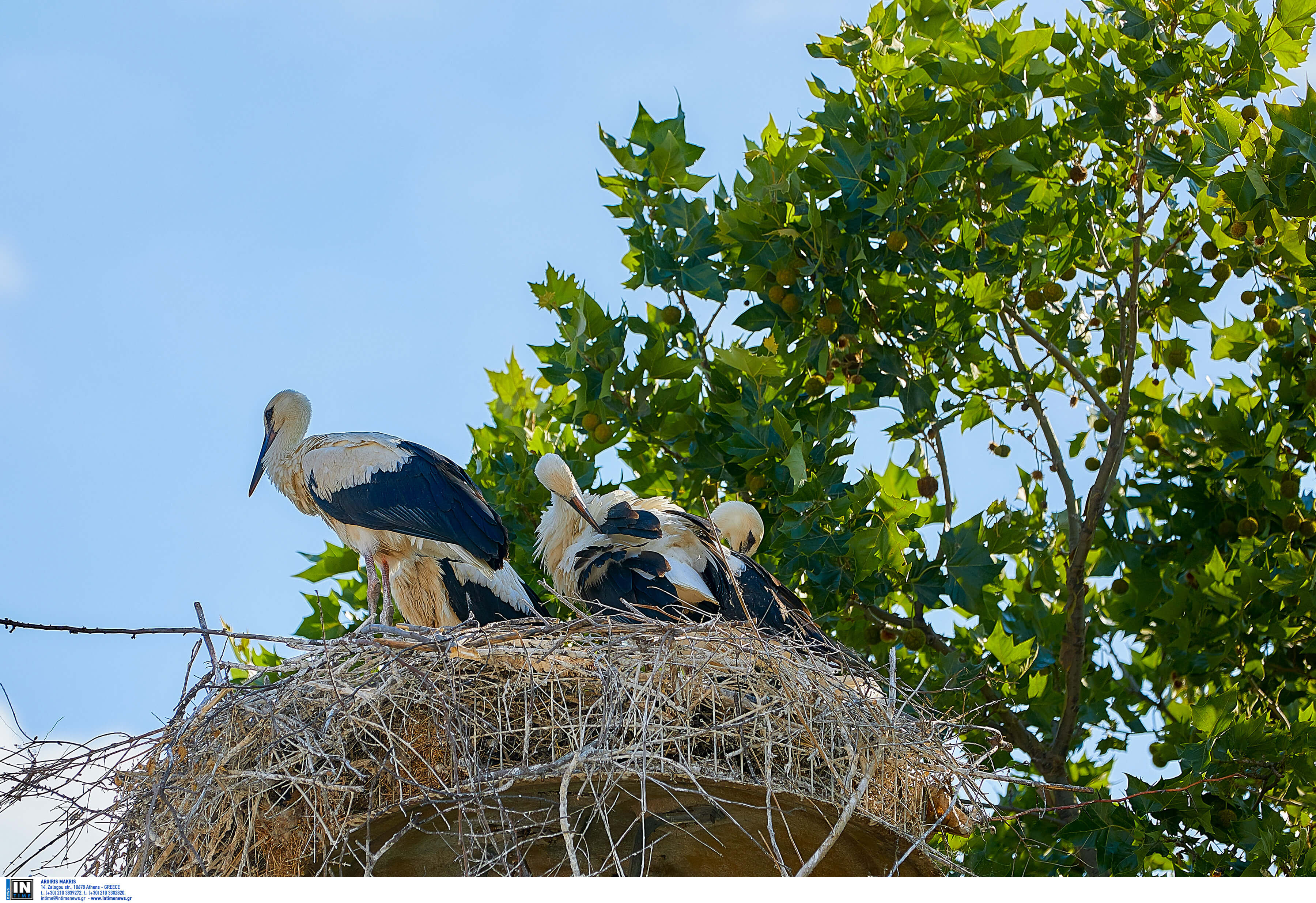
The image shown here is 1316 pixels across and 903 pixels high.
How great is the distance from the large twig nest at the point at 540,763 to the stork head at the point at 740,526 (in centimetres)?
206

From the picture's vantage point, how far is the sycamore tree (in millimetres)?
6223

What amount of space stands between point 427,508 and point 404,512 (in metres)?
0.11

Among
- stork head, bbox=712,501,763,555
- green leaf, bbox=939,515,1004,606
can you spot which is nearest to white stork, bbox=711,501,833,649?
stork head, bbox=712,501,763,555

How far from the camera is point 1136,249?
6.96m

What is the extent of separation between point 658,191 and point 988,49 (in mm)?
1760

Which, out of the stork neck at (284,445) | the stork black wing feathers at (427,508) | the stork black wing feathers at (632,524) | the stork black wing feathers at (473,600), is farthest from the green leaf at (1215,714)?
the stork neck at (284,445)

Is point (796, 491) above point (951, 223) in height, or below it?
below

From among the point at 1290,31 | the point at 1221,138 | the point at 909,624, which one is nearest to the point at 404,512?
the point at 909,624

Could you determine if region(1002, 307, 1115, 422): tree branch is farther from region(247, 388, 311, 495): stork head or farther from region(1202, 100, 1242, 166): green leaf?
region(247, 388, 311, 495): stork head

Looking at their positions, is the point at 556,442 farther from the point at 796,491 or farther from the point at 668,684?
the point at 668,684

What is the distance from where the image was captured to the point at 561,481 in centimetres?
624

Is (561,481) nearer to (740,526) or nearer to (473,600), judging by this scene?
(473,600)

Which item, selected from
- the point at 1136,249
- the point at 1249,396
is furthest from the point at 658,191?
the point at 1249,396

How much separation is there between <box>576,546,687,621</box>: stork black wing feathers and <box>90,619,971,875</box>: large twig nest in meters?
1.30
